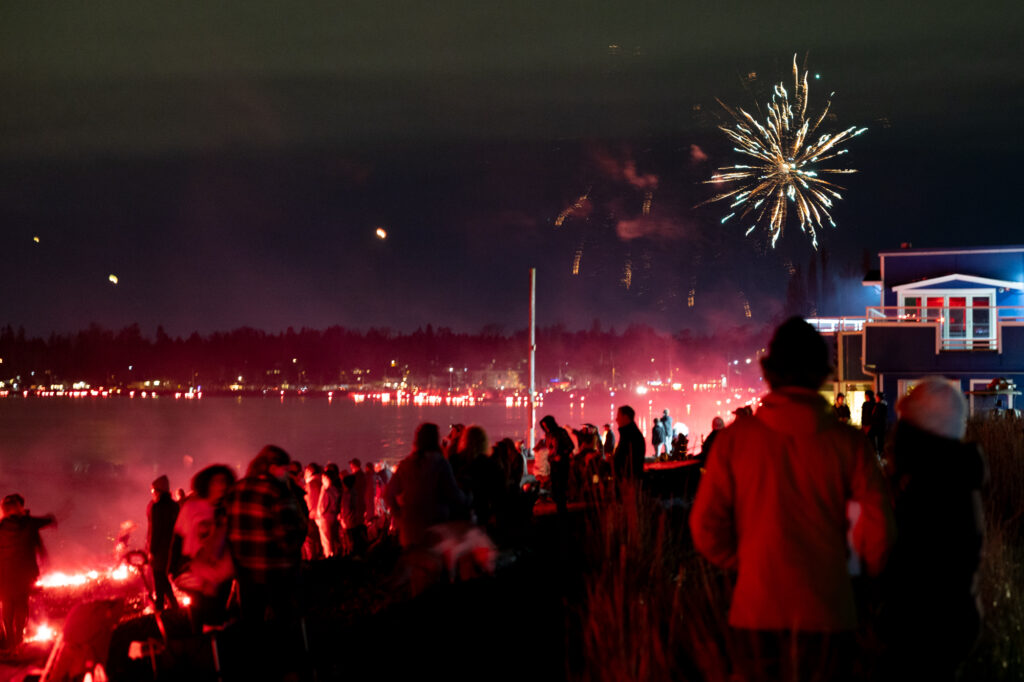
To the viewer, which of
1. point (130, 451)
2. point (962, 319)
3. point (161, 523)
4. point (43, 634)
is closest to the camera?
point (161, 523)

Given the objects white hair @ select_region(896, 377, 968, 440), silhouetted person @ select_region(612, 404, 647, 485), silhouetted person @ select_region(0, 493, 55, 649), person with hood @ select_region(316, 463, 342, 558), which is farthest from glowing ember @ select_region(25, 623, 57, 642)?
white hair @ select_region(896, 377, 968, 440)

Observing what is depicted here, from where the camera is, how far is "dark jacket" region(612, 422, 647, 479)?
10.1 m

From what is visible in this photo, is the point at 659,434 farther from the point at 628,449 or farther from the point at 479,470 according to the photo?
the point at 479,470

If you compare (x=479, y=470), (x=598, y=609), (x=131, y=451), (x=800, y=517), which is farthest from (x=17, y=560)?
(x=131, y=451)

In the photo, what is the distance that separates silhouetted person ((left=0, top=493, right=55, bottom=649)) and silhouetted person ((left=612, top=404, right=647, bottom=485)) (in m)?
6.97

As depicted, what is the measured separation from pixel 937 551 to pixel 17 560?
35.1 feet

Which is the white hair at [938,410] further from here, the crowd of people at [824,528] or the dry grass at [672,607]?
the dry grass at [672,607]

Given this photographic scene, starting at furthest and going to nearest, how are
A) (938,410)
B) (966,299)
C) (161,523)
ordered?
(966,299)
(161,523)
(938,410)

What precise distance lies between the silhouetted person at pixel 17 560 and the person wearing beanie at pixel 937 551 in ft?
33.1

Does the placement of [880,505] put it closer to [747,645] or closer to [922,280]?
[747,645]

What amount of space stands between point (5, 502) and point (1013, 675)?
35.6ft

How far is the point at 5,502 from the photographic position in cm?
1084

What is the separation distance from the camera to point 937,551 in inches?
144

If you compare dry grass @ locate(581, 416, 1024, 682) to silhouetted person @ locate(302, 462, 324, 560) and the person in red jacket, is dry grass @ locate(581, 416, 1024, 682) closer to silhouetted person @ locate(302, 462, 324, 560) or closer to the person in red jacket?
the person in red jacket
